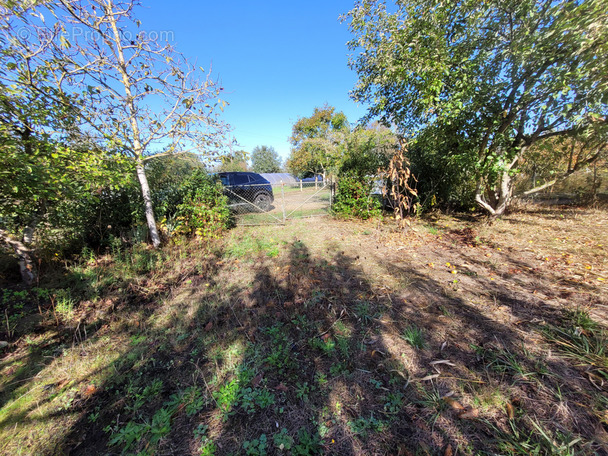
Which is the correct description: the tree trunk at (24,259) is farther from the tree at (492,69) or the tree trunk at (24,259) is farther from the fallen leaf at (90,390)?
the tree at (492,69)

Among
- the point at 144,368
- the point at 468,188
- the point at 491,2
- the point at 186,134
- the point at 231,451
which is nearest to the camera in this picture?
the point at 231,451

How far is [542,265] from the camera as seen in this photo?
3484mm

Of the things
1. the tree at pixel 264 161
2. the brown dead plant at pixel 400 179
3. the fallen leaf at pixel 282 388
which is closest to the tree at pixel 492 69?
the brown dead plant at pixel 400 179

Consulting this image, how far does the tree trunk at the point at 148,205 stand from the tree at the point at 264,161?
152 ft

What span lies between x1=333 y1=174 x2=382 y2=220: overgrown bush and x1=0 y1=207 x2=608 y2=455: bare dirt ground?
137 inches

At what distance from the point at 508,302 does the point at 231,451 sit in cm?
334

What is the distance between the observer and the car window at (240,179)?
8594mm

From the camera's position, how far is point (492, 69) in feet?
14.9

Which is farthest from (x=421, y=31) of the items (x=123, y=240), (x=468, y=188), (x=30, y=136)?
(x=123, y=240)

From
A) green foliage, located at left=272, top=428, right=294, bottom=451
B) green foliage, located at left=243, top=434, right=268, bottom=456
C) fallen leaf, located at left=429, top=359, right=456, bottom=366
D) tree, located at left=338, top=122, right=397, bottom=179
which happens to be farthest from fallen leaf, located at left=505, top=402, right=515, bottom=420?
tree, located at left=338, top=122, right=397, bottom=179

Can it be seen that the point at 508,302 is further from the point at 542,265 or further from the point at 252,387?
the point at 252,387

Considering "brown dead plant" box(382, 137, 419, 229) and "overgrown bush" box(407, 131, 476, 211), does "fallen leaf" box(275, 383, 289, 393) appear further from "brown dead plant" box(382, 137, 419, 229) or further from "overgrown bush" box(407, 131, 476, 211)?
"overgrown bush" box(407, 131, 476, 211)

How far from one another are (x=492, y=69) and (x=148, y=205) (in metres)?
8.14

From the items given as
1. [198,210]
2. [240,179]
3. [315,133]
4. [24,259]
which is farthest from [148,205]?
[315,133]
